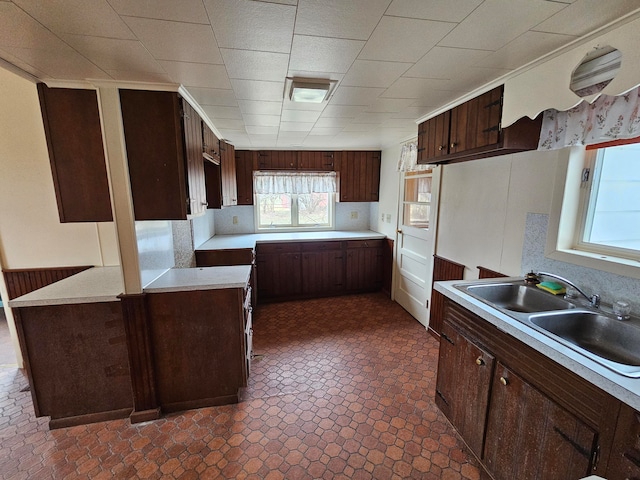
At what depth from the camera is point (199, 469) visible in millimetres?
1554

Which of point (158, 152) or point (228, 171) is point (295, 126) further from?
point (158, 152)

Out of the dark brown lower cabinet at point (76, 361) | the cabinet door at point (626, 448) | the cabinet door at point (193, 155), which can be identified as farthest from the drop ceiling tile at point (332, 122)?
the cabinet door at point (626, 448)

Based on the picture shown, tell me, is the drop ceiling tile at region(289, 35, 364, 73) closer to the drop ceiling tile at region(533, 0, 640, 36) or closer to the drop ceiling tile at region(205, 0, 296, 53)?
the drop ceiling tile at region(205, 0, 296, 53)

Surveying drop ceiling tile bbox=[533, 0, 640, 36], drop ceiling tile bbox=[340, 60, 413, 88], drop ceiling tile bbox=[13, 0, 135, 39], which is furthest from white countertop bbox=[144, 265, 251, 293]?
drop ceiling tile bbox=[533, 0, 640, 36]

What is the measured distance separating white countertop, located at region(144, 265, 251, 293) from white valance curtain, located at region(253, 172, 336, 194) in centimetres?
207

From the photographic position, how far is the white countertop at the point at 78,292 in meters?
1.68

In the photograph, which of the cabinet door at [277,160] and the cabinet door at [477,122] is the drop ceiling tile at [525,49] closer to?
the cabinet door at [477,122]

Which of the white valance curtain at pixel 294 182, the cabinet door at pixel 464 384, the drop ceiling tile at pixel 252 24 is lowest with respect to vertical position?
the cabinet door at pixel 464 384

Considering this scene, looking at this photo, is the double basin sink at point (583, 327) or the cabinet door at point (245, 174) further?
the cabinet door at point (245, 174)

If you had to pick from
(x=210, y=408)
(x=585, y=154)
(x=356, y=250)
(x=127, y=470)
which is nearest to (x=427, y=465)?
(x=210, y=408)

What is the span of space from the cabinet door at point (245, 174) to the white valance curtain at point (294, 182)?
0.09 metres

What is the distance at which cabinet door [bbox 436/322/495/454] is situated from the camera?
147 cm

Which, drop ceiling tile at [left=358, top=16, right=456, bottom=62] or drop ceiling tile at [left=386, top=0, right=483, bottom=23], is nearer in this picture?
drop ceiling tile at [left=386, top=0, right=483, bottom=23]

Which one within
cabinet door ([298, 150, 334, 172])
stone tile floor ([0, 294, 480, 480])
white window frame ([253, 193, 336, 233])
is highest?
cabinet door ([298, 150, 334, 172])
